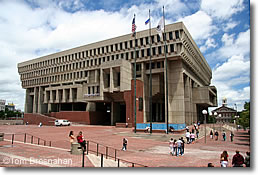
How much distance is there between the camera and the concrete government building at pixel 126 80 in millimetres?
43969

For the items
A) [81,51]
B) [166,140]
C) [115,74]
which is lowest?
[166,140]

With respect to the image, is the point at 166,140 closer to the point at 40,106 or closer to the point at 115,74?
the point at 115,74

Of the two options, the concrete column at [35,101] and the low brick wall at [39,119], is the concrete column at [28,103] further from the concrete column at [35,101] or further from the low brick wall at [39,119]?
the low brick wall at [39,119]

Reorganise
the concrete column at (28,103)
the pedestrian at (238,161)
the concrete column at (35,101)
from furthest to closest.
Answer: the concrete column at (28,103)
the concrete column at (35,101)
the pedestrian at (238,161)

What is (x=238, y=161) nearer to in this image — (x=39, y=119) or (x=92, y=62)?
(x=92, y=62)

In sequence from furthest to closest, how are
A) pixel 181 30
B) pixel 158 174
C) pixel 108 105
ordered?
pixel 108 105 < pixel 181 30 < pixel 158 174

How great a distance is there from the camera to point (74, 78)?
203 ft

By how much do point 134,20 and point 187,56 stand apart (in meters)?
21.9

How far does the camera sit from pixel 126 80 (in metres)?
45.3

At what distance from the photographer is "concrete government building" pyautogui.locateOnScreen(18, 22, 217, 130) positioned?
44.0 m

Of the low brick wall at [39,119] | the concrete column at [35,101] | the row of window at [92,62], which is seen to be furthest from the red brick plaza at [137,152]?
the concrete column at [35,101]

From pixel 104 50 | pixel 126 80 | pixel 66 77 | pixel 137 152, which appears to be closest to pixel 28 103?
pixel 66 77

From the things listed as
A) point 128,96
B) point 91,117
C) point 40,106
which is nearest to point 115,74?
point 128,96

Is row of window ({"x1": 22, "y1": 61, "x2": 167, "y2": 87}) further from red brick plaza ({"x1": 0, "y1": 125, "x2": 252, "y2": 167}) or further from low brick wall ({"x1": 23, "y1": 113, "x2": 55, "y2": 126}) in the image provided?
red brick plaza ({"x1": 0, "y1": 125, "x2": 252, "y2": 167})
